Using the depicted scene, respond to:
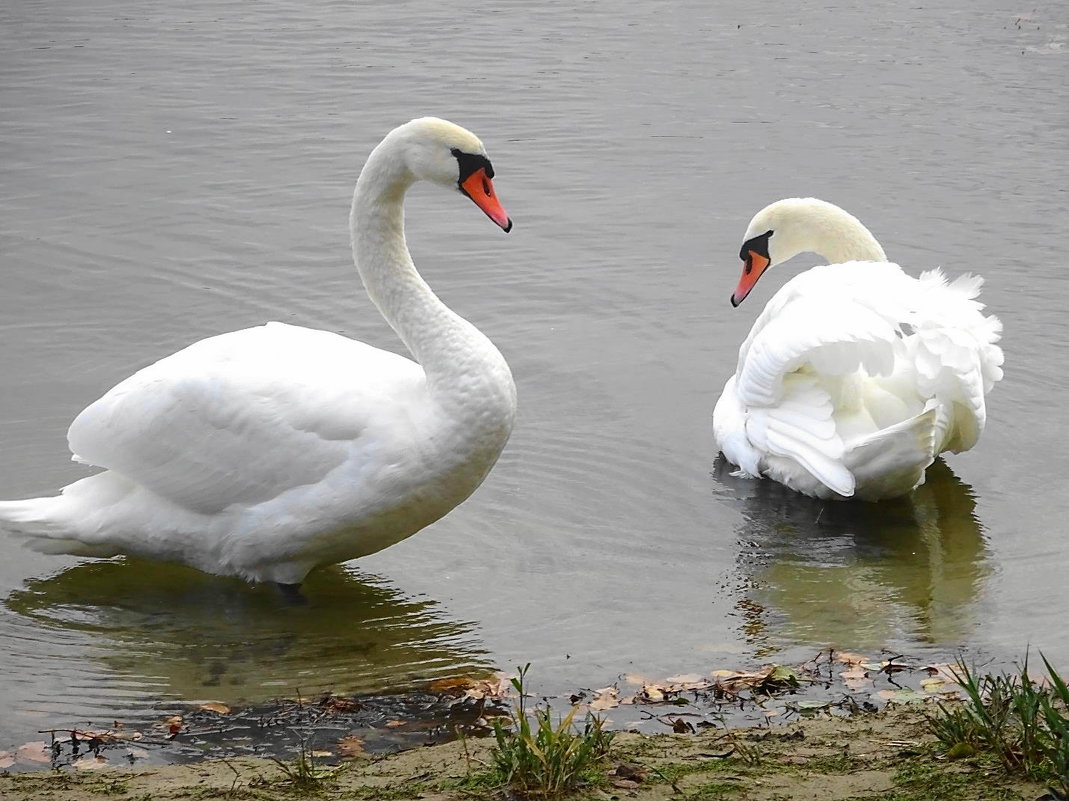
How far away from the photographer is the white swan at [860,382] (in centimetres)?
693

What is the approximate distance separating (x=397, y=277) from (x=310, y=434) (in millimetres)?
770

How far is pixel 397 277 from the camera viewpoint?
250 inches

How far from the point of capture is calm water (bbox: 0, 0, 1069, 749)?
19.6 feet

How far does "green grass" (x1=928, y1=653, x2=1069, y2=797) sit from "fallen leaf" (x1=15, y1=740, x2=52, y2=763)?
2610mm

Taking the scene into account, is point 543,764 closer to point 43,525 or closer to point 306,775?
point 306,775

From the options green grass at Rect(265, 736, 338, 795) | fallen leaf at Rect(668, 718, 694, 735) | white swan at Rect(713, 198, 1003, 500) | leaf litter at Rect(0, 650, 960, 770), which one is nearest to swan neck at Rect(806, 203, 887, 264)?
white swan at Rect(713, 198, 1003, 500)

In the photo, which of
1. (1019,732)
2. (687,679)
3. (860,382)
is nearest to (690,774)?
(1019,732)

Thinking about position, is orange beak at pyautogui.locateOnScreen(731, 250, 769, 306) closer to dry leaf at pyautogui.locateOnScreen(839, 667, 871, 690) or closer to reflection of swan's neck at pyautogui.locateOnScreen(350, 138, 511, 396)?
reflection of swan's neck at pyautogui.locateOnScreen(350, 138, 511, 396)

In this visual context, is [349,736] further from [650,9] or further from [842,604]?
[650,9]

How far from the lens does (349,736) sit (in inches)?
195

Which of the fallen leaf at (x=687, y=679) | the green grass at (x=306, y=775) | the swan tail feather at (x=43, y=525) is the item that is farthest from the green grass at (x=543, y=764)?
the swan tail feather at (x=43, y=525)

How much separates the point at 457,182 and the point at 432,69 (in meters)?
9.25

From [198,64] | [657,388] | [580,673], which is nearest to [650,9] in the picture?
[198,64]

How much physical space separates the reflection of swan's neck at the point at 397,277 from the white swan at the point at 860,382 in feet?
5.74
